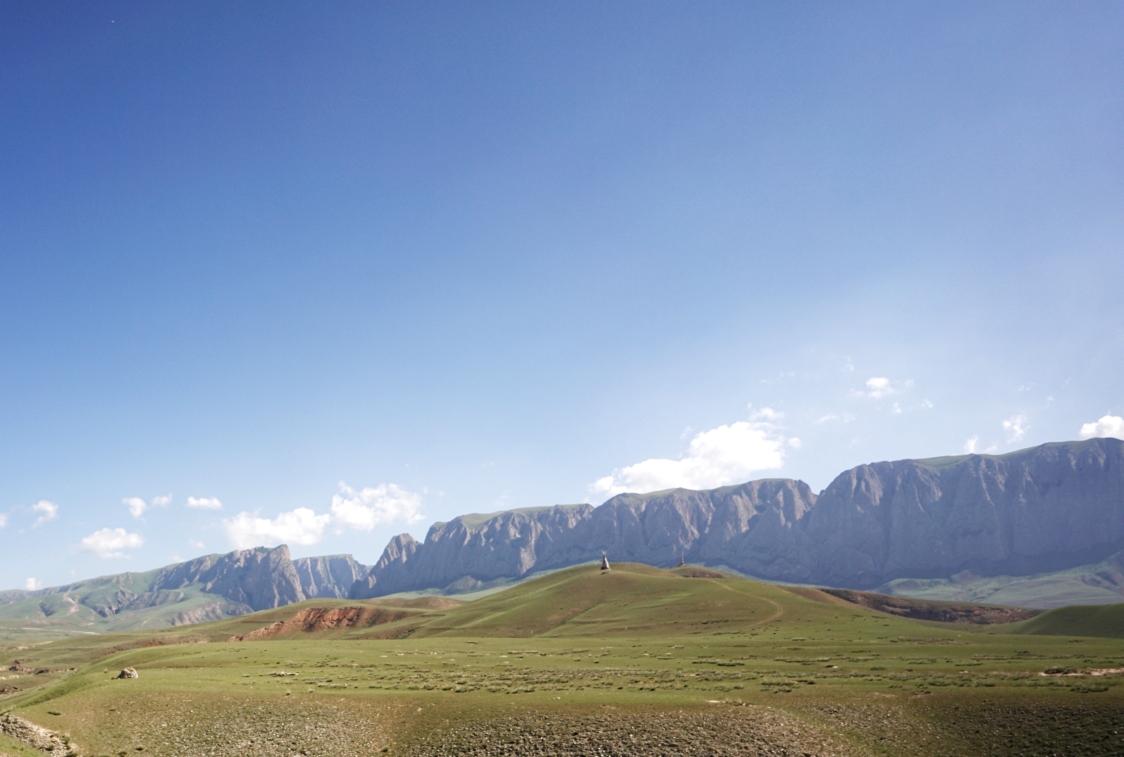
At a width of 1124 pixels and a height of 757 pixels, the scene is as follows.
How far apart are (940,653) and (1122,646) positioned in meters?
20.7

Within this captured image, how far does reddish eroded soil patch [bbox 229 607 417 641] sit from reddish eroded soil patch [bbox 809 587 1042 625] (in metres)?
95.8

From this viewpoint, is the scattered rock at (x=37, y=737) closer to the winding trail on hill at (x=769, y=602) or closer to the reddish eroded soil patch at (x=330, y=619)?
the winding trail on hill at (x=769, y=602)

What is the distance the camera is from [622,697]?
45.2m

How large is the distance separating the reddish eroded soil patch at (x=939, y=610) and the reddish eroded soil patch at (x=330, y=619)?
9584 centimetres

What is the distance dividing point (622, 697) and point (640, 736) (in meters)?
7.96

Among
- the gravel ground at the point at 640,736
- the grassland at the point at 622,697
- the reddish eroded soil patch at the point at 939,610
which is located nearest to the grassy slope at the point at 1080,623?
the grassland at the point at 622,697

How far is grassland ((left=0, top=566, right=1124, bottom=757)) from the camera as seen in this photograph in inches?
1455

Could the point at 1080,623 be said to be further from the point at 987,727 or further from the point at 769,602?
the point at 987,727

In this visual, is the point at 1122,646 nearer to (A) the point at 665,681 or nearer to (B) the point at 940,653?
(B) the point at 940,653

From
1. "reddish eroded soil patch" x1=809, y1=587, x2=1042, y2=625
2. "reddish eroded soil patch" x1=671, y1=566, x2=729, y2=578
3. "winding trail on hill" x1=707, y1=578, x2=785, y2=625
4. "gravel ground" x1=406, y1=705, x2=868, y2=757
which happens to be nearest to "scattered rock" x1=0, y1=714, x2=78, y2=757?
"gravel ground" x1=406, y1=705, x2=868, y2=757

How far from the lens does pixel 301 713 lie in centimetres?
4406

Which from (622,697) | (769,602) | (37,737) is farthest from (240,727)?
(769,602)

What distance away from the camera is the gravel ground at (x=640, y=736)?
35875 millimetres

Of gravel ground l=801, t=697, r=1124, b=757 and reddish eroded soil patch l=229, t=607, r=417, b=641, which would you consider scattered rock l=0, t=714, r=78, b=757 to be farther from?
reddish eroded soil patch l=229, t=607, r=417, b=641
